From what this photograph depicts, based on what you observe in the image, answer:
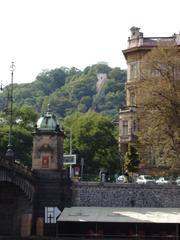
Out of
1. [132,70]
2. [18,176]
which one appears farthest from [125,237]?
[132,70]

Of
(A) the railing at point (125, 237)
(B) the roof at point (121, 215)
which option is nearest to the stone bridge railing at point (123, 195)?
(B) the roof at point (121, 215)

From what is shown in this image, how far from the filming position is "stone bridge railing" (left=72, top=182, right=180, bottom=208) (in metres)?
56.8

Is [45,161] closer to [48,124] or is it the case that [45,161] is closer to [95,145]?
[48,124]

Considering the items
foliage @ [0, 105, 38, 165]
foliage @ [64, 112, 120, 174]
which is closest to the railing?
foliage @ [64, 112, 120, 174]

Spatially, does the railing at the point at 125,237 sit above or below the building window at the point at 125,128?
below

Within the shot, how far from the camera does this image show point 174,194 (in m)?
56.6

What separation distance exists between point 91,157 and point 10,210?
3031 centimetres

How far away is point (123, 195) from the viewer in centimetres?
5722

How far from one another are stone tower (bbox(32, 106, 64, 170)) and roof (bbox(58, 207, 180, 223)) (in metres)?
4.46

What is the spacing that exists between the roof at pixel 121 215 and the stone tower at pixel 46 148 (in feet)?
14.6

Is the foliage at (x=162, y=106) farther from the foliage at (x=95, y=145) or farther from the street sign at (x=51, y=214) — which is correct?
the foliage at (x=95, y=145)

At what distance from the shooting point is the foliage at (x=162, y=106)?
58000mm

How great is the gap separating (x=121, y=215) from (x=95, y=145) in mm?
33165

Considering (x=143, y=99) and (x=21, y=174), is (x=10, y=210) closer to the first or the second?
(x=21, y=174)
